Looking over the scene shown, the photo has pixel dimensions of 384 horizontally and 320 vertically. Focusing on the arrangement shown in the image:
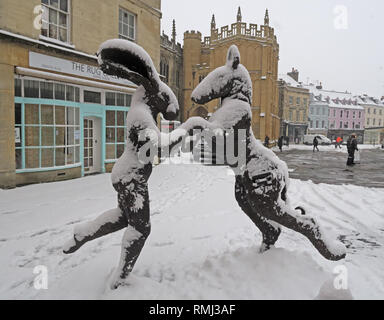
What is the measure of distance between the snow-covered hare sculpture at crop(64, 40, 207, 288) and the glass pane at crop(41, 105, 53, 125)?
656 cm

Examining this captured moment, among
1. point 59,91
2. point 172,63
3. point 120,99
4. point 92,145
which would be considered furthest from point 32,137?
point 172,63

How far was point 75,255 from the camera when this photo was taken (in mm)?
3891

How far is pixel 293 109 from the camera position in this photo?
155 ft

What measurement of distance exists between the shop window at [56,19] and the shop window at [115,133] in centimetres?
288

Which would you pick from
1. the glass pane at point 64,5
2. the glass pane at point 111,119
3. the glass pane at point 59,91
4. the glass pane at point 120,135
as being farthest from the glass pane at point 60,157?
the glass pane at point 64,5

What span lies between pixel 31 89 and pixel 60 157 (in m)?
2.12

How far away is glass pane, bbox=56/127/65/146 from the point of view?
886 cm

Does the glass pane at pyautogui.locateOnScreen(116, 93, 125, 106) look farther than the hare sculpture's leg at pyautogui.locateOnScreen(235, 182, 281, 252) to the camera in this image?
Yes

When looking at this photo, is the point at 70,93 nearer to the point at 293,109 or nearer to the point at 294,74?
the point at 293,109

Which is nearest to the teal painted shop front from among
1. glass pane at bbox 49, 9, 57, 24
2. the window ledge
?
the window ledge

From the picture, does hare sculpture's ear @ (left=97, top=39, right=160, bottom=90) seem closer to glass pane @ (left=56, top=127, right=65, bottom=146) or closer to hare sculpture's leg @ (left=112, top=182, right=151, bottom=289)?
hare sculpture's leg @ (left=112, top=182, right=151, bottom=289)

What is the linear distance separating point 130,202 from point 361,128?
212 ft

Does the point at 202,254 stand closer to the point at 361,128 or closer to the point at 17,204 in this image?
the point at 17,204

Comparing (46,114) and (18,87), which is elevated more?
(18,87)
